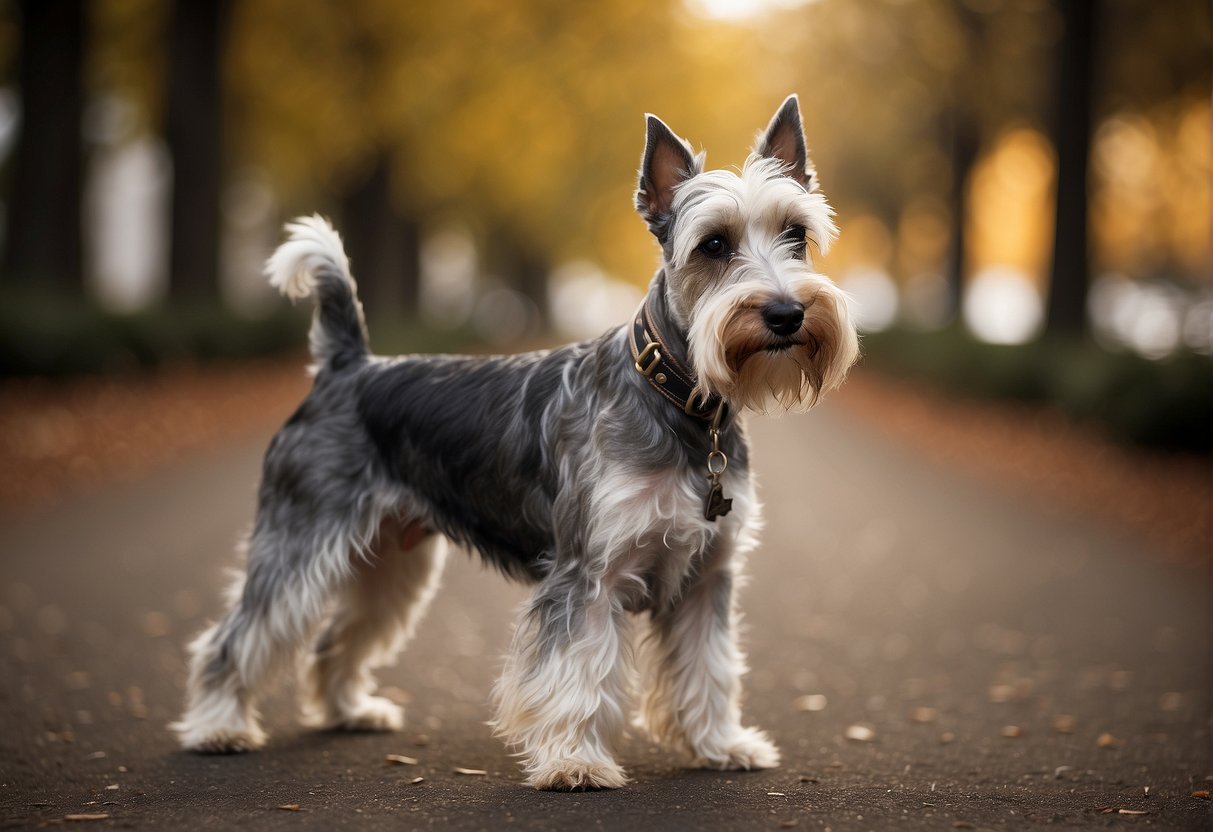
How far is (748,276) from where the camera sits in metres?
4.46

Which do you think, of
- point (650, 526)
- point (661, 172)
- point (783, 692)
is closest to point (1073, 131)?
point (783, 692)

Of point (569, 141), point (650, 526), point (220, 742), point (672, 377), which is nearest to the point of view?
point (650, 526)

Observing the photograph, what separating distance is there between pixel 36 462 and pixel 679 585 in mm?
9921

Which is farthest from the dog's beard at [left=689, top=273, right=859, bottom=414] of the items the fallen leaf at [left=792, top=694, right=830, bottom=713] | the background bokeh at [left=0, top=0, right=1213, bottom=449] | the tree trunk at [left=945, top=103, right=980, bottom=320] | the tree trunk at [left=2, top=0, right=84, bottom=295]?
the tree trunk at [left=945, top=103, right=980, bottom=320]

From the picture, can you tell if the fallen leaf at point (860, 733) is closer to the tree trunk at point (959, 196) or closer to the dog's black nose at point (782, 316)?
the dog's black nose at point (782, 316)

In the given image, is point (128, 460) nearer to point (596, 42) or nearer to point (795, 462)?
point (795, 462)

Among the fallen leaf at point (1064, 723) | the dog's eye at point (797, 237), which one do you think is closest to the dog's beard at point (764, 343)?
the dog's eye at point (797, 237)

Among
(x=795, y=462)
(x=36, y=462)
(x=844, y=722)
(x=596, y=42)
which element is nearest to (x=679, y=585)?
(x=844, y=722)

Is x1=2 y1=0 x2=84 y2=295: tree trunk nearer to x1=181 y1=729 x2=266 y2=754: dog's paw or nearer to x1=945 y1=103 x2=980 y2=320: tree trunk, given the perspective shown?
x1=181 y1=729 x2=266 y2=754: dog's paw

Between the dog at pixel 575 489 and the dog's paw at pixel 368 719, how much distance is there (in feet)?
0.03

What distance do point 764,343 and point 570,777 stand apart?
5.66ft

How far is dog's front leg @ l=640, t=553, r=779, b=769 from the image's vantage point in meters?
5.03

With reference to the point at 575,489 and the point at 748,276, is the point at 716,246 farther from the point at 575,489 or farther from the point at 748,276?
the point at 575,489

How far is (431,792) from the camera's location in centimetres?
456
